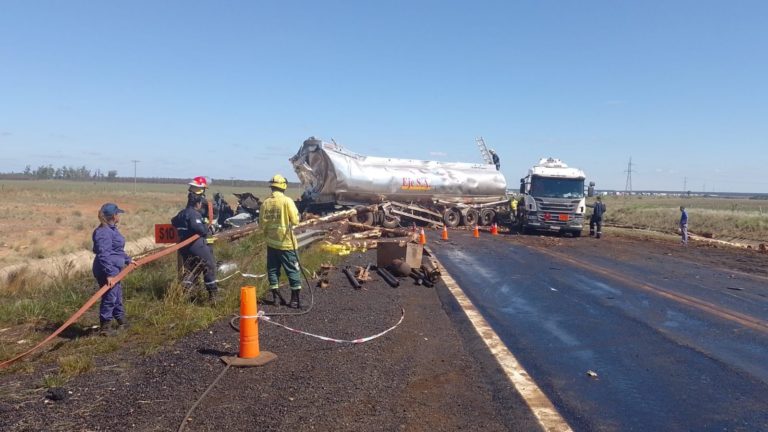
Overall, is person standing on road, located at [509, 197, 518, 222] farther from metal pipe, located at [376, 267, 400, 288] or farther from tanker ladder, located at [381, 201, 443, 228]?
metal pipe, located at [376, 267, 400, 288]

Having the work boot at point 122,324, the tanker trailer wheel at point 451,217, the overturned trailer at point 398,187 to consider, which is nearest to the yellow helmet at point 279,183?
the work boot at point 122,324

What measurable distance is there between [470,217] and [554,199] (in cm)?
606

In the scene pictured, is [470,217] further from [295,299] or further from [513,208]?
[295,299]

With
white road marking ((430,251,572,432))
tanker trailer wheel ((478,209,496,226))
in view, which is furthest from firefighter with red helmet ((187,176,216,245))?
tanker trailer wheel ((478,209,496,226))

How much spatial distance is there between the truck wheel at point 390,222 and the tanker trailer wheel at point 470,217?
4.29 m

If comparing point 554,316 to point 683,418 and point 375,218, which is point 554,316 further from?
point 375,218

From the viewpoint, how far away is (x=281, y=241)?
798 cm

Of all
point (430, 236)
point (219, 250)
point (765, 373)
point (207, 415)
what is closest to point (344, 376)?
point (207, 415)

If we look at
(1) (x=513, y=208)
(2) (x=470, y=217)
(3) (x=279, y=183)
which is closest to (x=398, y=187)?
(2) (x=470, y=217)

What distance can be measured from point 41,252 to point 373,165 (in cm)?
1384

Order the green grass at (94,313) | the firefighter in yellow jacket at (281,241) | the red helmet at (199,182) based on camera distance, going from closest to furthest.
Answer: the green grass at (94,313)
the red helmet at (199,182)
the firefighter in yellow jacket at (281,241)

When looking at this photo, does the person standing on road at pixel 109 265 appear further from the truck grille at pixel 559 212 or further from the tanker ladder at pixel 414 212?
the truck grille at pixel 559 212

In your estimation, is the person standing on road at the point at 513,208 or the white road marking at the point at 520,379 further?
the person standing on road at the point at 513,208

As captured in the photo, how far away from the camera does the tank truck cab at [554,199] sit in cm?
2419
